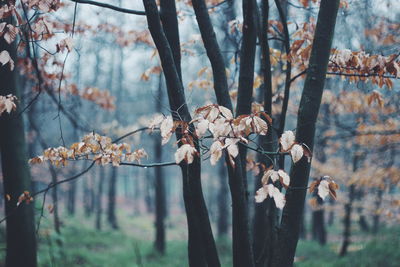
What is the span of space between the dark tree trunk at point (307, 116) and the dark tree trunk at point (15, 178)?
3502 mm

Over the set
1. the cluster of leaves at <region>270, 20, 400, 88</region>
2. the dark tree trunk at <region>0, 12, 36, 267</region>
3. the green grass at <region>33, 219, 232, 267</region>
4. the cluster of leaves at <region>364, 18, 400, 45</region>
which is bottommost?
the green grass at <region>33, 219, 232, 267</region>

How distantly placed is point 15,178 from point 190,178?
291 centimetres

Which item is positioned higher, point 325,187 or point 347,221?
point 325,187

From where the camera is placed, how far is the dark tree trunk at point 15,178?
13.7 feet

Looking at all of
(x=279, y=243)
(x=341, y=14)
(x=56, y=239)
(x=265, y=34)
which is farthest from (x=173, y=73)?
(x=56, y=239)

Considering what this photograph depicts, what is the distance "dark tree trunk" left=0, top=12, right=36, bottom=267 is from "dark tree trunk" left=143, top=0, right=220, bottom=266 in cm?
268

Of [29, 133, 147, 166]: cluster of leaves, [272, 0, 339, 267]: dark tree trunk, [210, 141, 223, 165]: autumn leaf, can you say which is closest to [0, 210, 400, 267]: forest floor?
[29, 133, 147, 166]: cluster of leaves

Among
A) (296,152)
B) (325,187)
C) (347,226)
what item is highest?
(296,152)

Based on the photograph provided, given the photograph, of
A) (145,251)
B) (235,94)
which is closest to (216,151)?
(235,94)

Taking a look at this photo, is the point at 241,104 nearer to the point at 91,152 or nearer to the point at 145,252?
the point at 91,152

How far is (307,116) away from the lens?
2.49m

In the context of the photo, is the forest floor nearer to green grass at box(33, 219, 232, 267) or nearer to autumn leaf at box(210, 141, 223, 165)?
green grass at box(33, 219, 232, 267)

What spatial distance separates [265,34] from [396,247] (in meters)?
6.64

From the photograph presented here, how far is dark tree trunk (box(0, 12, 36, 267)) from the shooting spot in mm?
4168
